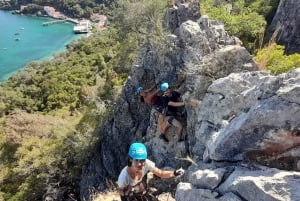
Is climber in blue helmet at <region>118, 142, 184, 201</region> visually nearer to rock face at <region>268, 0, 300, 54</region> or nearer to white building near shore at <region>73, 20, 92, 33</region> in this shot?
rock face at <region>268, 0, 300, 54</region>

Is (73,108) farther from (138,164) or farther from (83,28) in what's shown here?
(83,28)

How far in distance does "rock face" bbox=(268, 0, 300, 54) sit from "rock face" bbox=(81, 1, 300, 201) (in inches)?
181

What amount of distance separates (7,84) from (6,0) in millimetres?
109125

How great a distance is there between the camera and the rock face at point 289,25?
16656mm

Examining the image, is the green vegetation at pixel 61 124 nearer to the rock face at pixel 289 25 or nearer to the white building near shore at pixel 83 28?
the rock face at pixel 289 25

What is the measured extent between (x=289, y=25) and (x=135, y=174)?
13.2 m

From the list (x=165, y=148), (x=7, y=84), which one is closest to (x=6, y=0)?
(x=7, y=84)

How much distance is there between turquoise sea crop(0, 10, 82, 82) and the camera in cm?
8132

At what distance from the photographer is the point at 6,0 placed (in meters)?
153

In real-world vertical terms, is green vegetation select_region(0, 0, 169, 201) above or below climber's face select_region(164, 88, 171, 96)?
below

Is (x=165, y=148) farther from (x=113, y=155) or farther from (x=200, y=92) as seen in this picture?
(x=113, y=155)

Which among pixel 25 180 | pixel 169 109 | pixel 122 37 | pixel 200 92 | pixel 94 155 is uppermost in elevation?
pixel 200 92

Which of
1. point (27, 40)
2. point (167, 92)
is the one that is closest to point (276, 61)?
point (167, 92)

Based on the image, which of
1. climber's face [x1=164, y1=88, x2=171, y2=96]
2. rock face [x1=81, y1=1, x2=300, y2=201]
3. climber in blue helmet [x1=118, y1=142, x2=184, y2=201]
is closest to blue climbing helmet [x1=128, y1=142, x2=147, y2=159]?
climber in blue helmet [x1=118, y1=142, x2=184, y2=201]
